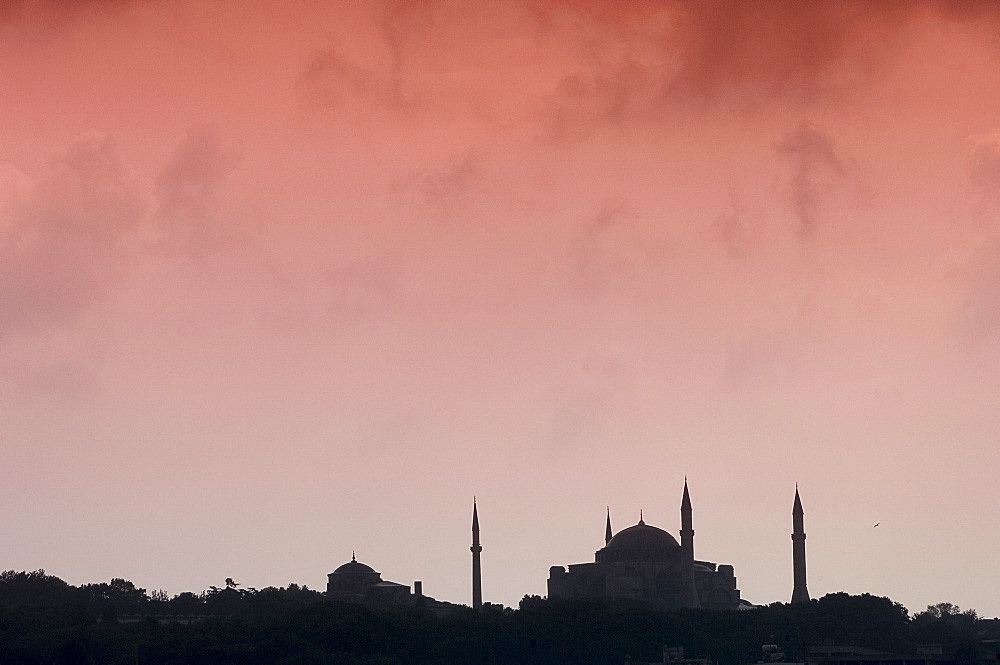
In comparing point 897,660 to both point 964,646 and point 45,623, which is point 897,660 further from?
point 45,623

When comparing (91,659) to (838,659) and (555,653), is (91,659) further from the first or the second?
A: (838,659)

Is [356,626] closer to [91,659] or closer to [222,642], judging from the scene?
[222,642]

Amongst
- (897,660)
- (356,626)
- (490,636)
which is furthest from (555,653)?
(897,660)

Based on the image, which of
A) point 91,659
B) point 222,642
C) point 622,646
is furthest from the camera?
point 622,646

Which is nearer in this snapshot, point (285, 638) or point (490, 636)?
point (285, 638)

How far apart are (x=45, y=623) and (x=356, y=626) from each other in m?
24.8

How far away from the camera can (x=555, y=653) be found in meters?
196

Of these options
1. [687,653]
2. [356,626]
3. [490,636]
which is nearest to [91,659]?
[356,626]

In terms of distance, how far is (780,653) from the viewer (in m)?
186

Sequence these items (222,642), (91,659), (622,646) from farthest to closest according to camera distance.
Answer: (622,646) → (222,642) → (91,659)

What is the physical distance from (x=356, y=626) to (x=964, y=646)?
168 ft

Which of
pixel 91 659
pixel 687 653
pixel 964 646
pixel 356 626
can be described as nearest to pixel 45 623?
pixel 91 659

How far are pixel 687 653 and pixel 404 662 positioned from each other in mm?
27011

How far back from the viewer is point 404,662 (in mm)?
184375
